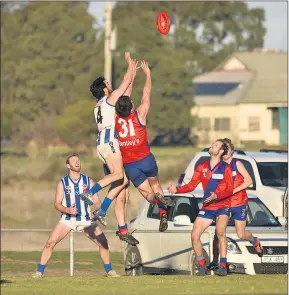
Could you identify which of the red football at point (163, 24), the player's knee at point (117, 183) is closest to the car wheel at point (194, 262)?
the player's knee at point (117, 183)

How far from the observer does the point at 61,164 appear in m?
56.2

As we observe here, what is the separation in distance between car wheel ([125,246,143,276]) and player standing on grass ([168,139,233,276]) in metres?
3.95

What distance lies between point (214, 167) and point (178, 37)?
277ft

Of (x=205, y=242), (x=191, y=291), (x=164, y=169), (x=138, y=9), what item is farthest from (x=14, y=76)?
(x=191, y=291)

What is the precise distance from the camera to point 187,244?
69.8ft

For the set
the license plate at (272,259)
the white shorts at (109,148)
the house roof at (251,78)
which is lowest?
the license plate at (272,259)

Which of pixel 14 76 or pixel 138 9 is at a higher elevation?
pixel 138 9

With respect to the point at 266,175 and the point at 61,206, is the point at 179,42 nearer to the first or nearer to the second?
the point at 266,175

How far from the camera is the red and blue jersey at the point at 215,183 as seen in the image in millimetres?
18000

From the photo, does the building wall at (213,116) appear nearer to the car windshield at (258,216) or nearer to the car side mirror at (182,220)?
the car windshield at (258,216)

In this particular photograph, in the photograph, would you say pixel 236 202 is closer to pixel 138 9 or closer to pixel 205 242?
pixel 205 242

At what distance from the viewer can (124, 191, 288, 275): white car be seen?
20656mm

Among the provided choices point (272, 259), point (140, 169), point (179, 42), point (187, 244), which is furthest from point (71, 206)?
point (179, 42)

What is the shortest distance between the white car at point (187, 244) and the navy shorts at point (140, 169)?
3.11 metres
